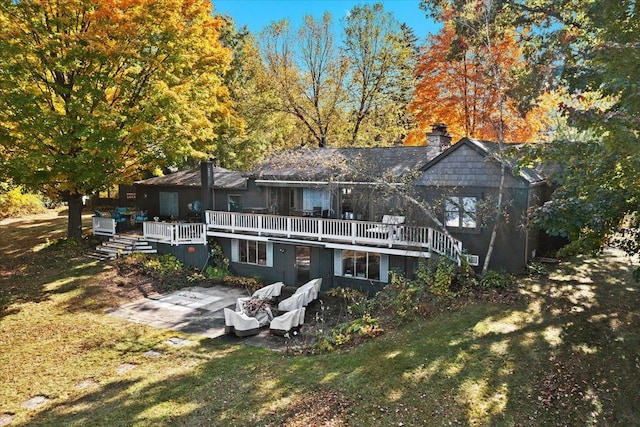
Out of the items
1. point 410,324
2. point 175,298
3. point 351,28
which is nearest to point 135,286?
point 175,298

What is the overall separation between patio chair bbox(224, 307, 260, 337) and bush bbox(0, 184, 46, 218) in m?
14.5

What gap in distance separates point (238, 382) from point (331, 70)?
23161mm

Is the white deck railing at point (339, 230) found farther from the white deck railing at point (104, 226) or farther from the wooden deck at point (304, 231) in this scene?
the white deck railing at point (104, 226)

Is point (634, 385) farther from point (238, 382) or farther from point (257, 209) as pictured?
point (257, 209)

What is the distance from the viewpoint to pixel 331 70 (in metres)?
29.2

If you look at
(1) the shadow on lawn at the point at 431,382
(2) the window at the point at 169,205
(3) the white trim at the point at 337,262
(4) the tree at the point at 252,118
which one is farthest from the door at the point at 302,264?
(4) the tree at the point at 252,118

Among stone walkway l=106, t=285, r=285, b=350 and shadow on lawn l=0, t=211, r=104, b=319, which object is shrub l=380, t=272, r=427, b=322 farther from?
shadow on lawn l=0, t=211, r=104, b=319

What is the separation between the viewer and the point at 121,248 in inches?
841

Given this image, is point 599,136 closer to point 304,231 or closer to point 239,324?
point 239,324

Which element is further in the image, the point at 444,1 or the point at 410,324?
the point at 444,1

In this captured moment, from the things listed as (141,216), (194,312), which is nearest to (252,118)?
(141,216)

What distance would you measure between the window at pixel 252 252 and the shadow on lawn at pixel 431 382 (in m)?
7.68

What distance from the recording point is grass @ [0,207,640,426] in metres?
8.99

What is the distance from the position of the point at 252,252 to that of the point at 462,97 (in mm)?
15843
